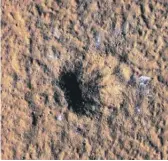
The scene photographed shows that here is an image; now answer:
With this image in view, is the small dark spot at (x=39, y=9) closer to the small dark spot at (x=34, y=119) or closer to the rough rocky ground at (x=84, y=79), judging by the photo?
the rough rocky ground at (x=84, y=79)

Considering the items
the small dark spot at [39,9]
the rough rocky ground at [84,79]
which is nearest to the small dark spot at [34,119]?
the rough rocky ground at [84,79]

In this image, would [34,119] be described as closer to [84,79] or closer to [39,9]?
[84,79]

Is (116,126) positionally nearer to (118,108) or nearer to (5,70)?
(118,108)

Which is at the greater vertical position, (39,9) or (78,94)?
(39,9)

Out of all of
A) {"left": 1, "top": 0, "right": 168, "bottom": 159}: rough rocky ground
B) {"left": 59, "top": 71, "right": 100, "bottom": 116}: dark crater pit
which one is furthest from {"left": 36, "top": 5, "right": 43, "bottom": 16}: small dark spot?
{"left": 59, "top": 71, "right": 100, "bottom": 116}: dark crater pit

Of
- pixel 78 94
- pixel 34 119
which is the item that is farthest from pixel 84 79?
pixel 34 119

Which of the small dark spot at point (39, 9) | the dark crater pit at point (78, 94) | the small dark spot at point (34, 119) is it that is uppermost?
the small dark spot at point (39, 9)

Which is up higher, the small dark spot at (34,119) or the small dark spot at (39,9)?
the small dark spot at (39,9)

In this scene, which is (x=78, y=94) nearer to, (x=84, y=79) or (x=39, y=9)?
(x=84, y=79)

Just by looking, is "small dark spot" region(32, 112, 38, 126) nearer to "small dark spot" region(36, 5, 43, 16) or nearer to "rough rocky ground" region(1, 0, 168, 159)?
"rough rocky ground" region(1, 0, 168, 159)
